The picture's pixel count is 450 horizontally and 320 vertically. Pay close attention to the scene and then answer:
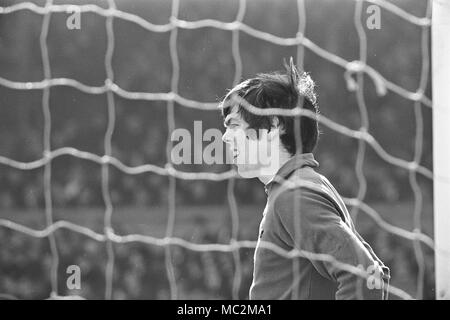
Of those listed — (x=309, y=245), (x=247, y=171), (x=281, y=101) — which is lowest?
(x=309, y=245)

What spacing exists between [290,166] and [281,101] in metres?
0.12

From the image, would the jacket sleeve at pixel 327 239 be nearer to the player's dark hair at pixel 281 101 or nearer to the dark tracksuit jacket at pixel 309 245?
the dark tracksuit jacket at pixel 309 245

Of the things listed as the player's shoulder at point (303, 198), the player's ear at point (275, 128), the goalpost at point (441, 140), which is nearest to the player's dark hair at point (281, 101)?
the player's ear at point (275, 128)

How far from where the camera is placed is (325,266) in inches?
49.1

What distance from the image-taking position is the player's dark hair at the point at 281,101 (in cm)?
142

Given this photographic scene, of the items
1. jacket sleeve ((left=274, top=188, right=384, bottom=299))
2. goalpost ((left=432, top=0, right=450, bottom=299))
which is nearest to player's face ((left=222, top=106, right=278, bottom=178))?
jacket sleeve ((left=274, top=188, right=384, bottom=299))

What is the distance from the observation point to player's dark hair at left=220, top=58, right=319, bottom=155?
4.64ft

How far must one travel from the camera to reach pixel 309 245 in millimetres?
1242

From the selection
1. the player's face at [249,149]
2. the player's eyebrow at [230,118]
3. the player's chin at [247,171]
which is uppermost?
the player's eyebrow at [230,118]

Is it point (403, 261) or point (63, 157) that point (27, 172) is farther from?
point (403, 261)

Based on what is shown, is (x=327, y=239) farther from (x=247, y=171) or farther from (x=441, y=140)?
(x=441, y=140)

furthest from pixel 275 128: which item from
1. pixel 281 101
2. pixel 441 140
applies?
pixel 441 140

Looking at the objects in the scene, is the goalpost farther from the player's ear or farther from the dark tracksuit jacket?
the player's ear

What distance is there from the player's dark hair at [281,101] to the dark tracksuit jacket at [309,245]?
7cm
